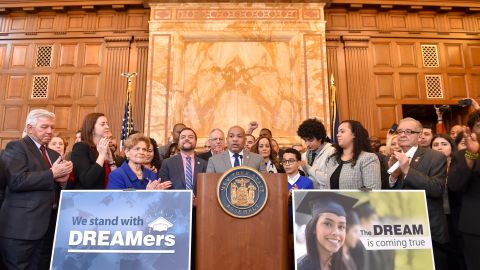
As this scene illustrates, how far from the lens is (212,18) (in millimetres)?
7922

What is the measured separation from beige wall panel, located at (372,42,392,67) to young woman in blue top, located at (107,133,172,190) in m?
6.51

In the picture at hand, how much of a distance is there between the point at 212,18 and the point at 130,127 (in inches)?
109

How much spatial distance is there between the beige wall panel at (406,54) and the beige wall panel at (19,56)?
26.5ft

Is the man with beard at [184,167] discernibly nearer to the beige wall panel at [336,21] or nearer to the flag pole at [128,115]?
the flag pole at [128,115]

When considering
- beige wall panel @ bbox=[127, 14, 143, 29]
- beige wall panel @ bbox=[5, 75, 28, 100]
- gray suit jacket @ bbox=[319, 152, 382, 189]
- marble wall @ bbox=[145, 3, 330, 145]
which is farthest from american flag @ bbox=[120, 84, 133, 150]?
gray suit jacket @ bbox=[319, 152, 382, 189]

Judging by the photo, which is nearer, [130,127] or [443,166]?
[443,166]

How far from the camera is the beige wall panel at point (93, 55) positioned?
8.33 m

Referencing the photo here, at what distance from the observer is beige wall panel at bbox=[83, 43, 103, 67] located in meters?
8.33

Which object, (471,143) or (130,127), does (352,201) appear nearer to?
(471,143)

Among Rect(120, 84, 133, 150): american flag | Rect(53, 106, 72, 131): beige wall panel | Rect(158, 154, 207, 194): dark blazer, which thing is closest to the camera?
Rect(158, 154, 207, 194): dark blazer

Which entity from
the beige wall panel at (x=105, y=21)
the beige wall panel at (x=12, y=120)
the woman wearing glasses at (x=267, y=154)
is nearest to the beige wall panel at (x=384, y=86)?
the woman wearing glasses at (x=267, y=154)

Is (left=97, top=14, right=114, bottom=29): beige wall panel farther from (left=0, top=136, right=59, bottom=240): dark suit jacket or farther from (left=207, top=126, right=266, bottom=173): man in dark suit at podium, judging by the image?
(left=0, top=136, right=59, bottom=240): dark suit jacket

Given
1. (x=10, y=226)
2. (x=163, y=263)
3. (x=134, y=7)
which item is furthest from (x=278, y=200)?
(x=134, y=7)

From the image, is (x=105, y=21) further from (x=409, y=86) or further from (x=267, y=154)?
(x=409, y=86)
